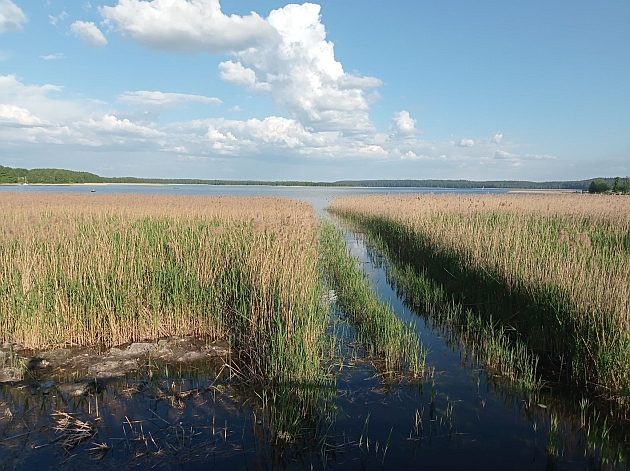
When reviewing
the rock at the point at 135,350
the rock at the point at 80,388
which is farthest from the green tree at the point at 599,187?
the rock at the point at 80,388

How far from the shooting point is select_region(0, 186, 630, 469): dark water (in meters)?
3.76

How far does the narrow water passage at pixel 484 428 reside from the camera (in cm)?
378

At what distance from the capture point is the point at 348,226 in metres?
24.3

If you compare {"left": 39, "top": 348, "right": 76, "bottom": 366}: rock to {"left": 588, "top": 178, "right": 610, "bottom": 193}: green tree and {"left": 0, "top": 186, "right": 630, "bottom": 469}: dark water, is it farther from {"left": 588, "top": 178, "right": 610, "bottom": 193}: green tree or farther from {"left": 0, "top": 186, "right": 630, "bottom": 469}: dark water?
{"left": 588, "top": 178, "right": 610, "bottom": 193}: green tree

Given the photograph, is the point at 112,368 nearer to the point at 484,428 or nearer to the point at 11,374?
the point at 11,374

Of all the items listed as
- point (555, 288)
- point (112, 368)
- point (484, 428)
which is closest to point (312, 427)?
point (484, 428)

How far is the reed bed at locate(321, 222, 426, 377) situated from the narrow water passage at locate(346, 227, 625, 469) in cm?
37

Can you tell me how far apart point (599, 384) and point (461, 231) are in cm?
735

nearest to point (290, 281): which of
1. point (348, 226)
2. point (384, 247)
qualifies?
point (384, 247)

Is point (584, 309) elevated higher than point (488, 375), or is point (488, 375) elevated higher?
point (584, 309)

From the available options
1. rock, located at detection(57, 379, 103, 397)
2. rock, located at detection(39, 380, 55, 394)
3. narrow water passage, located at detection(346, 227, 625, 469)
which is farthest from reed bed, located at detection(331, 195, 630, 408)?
rock, located at detection(39, 380, 55, 394)

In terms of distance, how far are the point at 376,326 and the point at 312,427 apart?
2.90 meters

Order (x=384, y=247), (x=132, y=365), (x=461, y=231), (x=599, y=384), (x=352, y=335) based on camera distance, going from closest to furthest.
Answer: (x=599, y=384) → (x=132, y=365) → (x=352, y=335) → (x=461, y=231) → (x=384, y=247)

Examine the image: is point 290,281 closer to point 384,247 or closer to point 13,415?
point 13,415
